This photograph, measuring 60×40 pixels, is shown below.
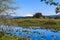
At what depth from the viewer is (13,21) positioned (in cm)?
644

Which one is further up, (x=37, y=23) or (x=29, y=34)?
(x=37, y=23)

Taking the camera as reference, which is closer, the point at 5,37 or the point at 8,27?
the point at 5,37

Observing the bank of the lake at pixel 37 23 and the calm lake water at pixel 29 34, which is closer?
the calm lake water at pixel 29 34

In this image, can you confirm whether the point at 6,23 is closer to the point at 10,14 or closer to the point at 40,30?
the point at 10,14

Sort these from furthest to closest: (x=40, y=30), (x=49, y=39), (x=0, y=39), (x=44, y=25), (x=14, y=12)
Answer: (x=44, y=25), (x=40, y=30), (x=14, y=12), (x=49, y=39), (x=0, y=39)

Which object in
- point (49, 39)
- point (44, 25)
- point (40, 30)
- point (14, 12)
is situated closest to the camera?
point (49, 39)

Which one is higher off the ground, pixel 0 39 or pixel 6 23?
pixel 6 23

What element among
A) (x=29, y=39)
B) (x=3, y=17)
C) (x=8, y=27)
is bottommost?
(x=29, y=39)

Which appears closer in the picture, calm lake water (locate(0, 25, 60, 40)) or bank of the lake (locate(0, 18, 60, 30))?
calm lake water (locate(0, 25, 60, 40))

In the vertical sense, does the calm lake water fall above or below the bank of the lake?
below

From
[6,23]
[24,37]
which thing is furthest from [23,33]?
[6,23]

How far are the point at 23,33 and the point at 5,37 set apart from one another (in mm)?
942

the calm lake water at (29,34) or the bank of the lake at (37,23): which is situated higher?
the bank of the lake at (37,23)

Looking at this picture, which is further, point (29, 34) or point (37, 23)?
point (37, 23)
